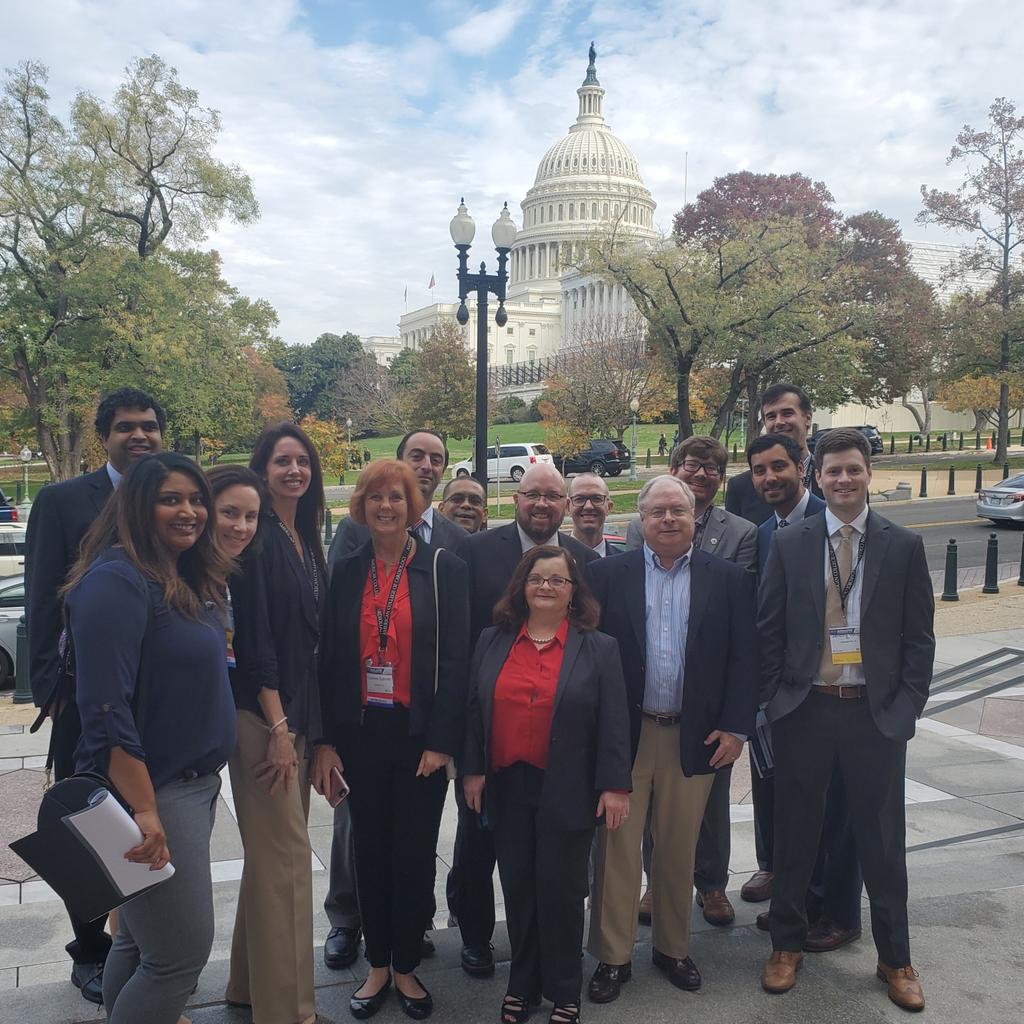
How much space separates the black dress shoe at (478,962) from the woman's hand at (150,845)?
Result: 1582mm

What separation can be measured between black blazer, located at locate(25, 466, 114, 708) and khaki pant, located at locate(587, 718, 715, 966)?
2289 millimetres

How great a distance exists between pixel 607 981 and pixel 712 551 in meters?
1.96

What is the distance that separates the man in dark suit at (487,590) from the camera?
396cm

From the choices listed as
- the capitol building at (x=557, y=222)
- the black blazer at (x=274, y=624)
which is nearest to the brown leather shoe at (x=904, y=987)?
the black blazer at (x=274, y=624)

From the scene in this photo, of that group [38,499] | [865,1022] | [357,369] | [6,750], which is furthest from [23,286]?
[357,369]

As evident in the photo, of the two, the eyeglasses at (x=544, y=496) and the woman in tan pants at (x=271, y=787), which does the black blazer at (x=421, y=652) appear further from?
the eyeglasses at (x=544, y=496)

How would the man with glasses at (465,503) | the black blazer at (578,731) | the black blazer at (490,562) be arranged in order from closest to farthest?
the black blazer at (578,731), the black blazer at (490,562), the man with glasses at (465,503)

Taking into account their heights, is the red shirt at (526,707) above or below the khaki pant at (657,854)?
above

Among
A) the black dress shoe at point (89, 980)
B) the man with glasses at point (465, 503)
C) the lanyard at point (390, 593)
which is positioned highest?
the man with glasses at point (465, 503)

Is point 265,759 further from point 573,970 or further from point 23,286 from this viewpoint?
point 23,286

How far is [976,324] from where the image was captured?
3569 centimetres

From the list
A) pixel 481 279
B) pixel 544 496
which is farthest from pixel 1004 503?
pixel 544 496

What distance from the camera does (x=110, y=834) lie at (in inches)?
106

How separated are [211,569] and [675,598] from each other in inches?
72.7
